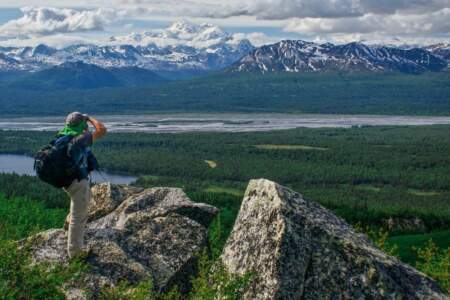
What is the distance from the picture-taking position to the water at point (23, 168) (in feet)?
487

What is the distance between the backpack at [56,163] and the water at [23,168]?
12458 centimetres

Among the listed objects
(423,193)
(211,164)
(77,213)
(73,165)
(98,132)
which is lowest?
(423,193)

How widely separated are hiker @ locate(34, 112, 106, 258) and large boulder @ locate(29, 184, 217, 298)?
77 centimetres

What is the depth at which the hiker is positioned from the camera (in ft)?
51.5

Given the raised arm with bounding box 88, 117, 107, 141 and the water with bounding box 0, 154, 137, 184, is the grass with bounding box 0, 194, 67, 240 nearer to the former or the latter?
the raised arm with bounding box 88, 117, 107, 141

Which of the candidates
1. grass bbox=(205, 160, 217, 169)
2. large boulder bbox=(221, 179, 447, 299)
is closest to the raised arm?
large boulder bbox=(221, 179, 447, 299)

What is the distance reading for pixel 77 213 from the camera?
16.9 m

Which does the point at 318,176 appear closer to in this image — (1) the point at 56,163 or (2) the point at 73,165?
(2) the point at 73,165

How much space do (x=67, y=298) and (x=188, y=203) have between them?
8601mm

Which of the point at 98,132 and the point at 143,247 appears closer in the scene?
the point at 98,132

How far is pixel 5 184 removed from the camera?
12144 cm

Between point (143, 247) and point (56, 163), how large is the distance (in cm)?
411

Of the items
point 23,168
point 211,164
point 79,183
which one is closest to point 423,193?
point 211,164

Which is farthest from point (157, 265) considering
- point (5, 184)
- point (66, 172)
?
point (5, 184)
